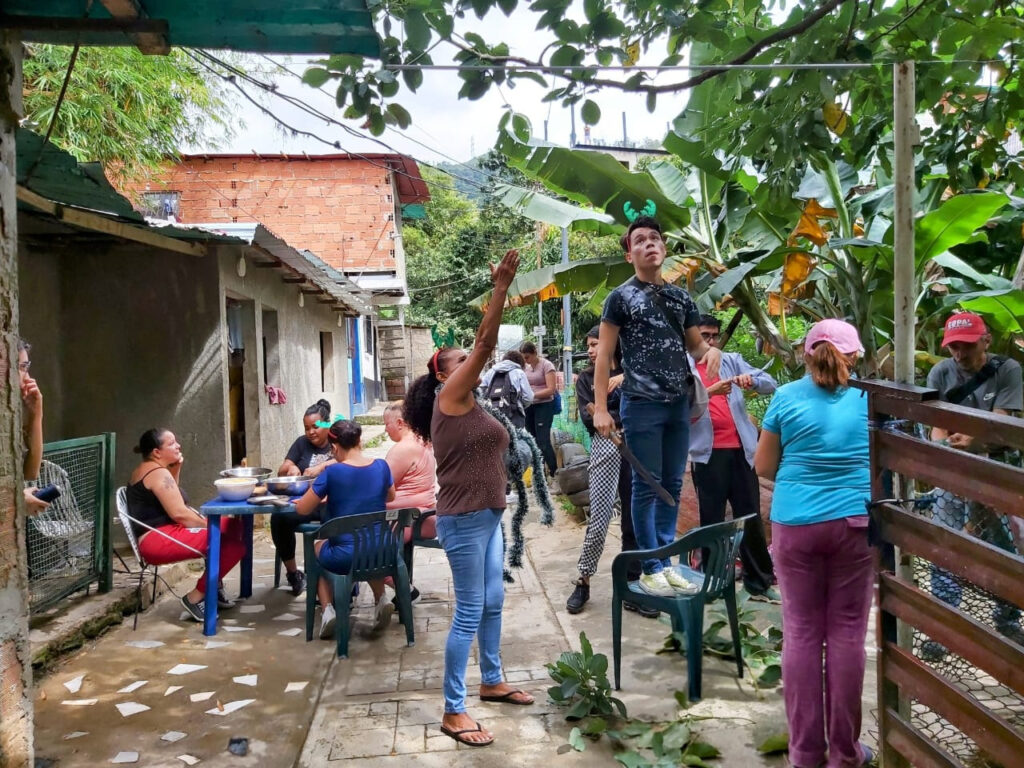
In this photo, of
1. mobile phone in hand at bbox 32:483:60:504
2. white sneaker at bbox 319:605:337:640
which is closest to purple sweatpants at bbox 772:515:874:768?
white sneaker at bbox 319:605:337:640

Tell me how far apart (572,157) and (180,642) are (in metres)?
4.51

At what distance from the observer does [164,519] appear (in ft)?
18.3

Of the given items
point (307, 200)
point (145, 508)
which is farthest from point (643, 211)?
point (307, 200)

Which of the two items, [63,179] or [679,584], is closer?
[679,584]

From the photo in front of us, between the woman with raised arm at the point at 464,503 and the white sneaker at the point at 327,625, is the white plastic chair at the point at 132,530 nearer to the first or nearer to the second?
the white sneaker at the point at 327,625

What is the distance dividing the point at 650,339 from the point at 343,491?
2245 millimetres

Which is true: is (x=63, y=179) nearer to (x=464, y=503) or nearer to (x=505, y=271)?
(x=505, y=271)

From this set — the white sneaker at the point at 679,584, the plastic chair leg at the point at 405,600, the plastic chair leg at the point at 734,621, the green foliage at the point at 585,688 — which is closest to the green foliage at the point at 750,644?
the plastic chair leg at the point at 734,621

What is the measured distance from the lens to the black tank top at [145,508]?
18.1 ft

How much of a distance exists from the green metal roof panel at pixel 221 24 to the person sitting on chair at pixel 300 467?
315cm

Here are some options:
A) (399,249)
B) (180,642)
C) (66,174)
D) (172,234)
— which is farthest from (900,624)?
(399,249)

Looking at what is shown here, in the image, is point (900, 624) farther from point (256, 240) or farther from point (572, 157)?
point (256, 240)

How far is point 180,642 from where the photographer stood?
5.17 metres

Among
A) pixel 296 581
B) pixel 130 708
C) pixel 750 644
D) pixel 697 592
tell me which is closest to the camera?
pixel 697 592
